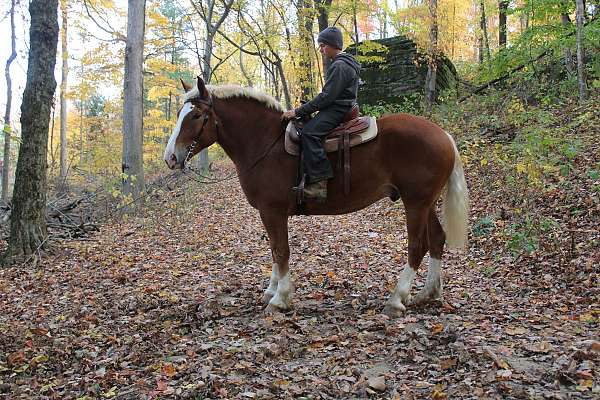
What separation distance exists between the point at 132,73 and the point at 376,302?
1103cm

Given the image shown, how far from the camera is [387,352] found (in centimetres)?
412

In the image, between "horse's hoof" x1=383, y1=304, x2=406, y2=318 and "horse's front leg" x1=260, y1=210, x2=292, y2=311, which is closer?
"horse's hoof" x1=383, y1=304, x2=406, y2=318

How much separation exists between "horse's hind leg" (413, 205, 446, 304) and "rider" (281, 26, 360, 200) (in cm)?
137

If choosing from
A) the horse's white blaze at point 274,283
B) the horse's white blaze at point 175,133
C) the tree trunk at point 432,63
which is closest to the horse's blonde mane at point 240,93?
the horse's white blaze at point 175,133

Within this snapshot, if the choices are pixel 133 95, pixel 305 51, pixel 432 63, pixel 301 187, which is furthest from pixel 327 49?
pixel 305 51

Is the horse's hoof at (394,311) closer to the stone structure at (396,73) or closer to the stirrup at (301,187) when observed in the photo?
the stirrup at (301,187)

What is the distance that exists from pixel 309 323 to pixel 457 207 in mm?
2173

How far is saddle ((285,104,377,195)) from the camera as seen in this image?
207 inches

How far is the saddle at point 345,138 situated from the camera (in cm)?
525

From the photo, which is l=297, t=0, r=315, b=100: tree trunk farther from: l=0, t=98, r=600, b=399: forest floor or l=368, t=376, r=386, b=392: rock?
l=368, t=376, r=386, b=392: rock

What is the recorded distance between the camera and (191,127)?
536 cm

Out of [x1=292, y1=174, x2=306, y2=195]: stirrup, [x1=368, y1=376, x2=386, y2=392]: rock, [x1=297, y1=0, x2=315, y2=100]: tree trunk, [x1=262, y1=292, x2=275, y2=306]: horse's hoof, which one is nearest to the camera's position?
[x1=368, y1=376, x2=386, y2=392]: rock

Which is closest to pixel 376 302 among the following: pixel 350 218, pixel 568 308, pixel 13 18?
pixel 568 308

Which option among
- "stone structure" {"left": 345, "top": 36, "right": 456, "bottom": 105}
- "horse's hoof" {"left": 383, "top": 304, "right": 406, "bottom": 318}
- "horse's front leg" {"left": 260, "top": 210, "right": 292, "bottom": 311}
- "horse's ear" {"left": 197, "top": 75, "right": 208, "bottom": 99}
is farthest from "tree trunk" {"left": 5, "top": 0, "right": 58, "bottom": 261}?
"stone structure" {"left": 345, "top": 36, "right": 456, "bottom": 105}
